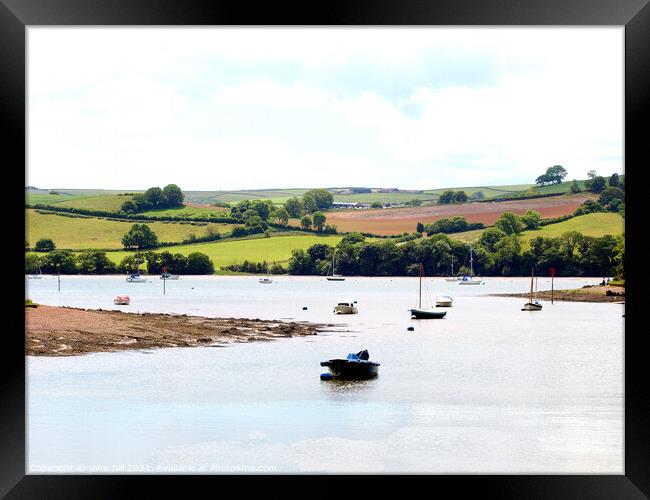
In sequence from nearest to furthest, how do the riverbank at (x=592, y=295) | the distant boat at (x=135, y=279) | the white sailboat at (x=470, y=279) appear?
the riverbank at (x=592, y=295), the white sailboat at (x=470, y=279), the distant boat at (x=135, y=279)

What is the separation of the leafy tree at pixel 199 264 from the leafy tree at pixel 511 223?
2285 cm

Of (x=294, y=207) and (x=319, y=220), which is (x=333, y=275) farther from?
(x=294, y=207)

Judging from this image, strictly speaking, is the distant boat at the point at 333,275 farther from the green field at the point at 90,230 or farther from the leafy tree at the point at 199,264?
the leafy tree at the point at 199,264

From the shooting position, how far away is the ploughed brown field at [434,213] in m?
69.9

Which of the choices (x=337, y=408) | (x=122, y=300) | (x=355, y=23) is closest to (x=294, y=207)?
(x=122, y=300)

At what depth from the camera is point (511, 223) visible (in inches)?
2702

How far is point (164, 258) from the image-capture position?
7106 centimetres

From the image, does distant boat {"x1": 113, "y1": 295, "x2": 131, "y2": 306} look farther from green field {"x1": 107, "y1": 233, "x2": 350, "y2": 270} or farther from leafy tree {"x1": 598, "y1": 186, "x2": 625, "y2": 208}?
leafy tree {"x1": 598, "y1": 186, "x2": 625, "y2": 208}

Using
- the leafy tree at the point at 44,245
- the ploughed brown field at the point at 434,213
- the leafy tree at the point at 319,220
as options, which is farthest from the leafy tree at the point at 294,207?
the leafy tree at the point at 44,245

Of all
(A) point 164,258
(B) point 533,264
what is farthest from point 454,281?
(A) point 164,258

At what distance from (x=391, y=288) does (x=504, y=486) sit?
70.2m

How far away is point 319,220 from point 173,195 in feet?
42.7

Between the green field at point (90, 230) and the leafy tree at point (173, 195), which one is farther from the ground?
the leafy tree at point (173, 195)

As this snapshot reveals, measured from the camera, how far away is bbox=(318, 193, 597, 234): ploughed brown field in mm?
69875
